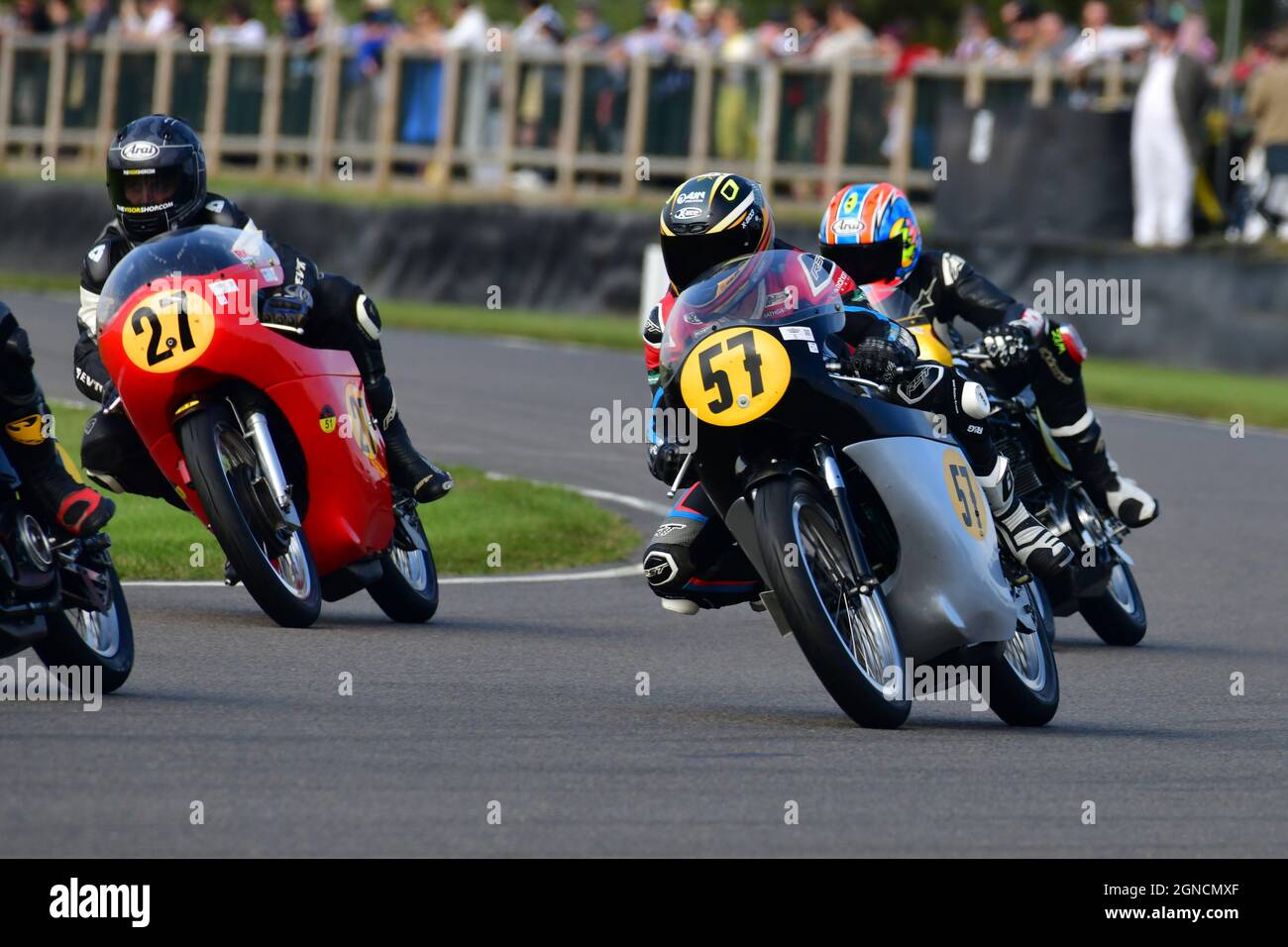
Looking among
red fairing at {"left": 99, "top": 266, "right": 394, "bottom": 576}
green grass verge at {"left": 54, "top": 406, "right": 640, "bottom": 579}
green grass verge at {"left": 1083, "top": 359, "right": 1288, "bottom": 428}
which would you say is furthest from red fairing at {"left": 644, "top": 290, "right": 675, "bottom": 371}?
green grass verge at {"left": 1083, "top": 359, "right": 1288, "bottom": 428}

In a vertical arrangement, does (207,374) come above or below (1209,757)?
above

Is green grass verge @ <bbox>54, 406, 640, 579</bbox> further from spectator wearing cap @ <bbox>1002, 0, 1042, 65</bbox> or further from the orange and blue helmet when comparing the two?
spectator wearing cap @ <bbox>1002, 0, 1042, 65</bbox>

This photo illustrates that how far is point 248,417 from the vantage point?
893 centimetres

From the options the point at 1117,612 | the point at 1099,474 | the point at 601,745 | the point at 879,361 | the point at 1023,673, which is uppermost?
the point at 1099,474

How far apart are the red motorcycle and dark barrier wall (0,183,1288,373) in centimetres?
1378

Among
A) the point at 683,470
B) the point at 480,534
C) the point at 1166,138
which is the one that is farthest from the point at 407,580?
the point at 1166,138

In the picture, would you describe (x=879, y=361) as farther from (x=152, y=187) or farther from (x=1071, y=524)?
(x=152, y=187)

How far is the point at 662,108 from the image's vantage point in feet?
85.3

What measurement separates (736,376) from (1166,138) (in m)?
15.8
